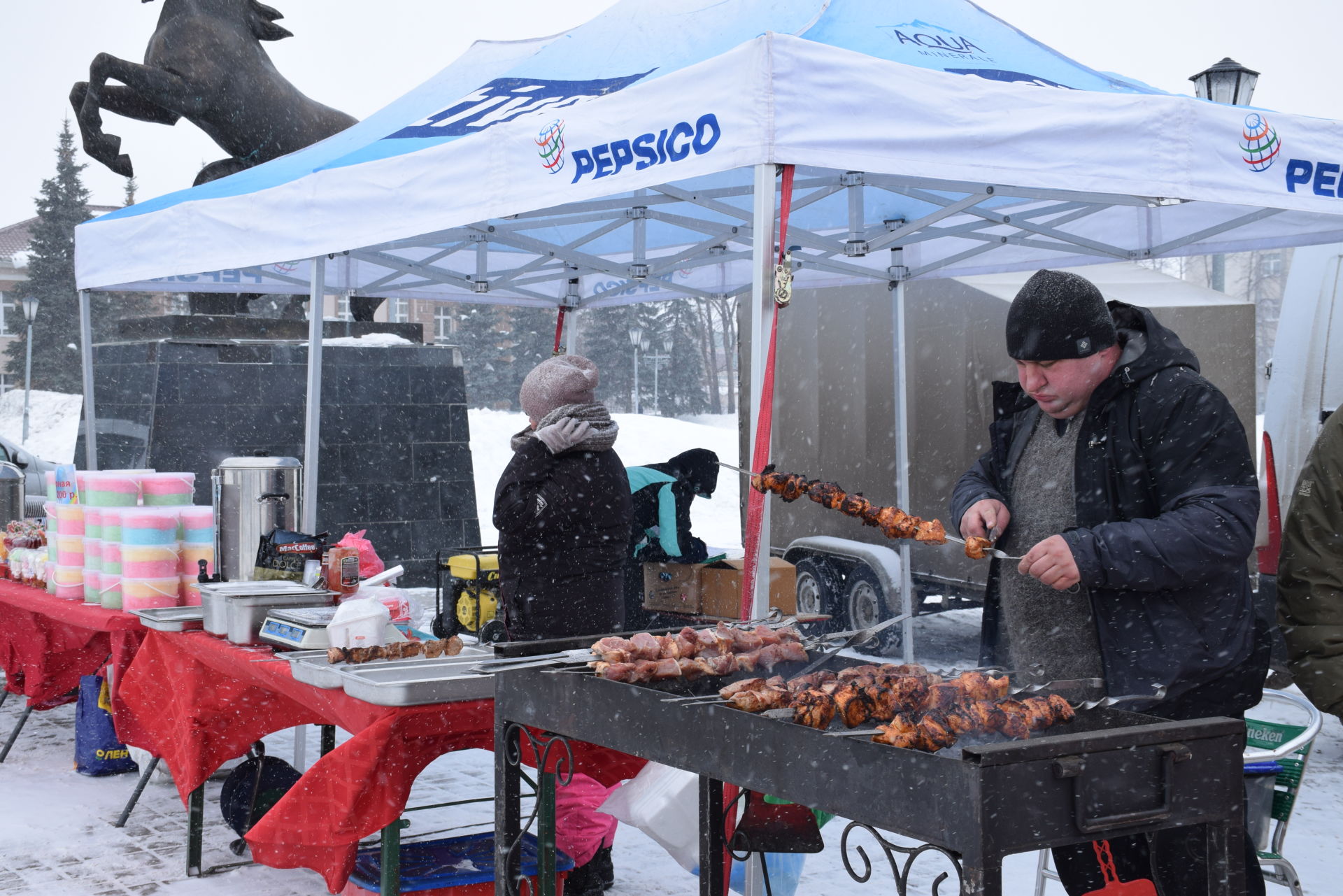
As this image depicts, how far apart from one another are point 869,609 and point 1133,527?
681 centimetres

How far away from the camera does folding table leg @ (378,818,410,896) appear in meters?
3.38

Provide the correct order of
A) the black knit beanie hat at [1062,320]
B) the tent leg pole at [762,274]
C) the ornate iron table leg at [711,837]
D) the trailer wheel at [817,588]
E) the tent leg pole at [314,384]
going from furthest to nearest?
the trailer wheel at [817,588] → the tent leg pole at [314,384] → the tent leg pole at [762,274] → the ornate iron table leg at [711,837] → the black knit beanie hat at [1062,320]

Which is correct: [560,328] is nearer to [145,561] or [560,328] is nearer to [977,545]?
[145,561]

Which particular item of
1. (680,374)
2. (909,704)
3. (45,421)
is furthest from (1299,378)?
(680,374)

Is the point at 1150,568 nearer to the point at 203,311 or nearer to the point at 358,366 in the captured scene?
the point at 358,366

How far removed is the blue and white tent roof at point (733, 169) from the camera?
3.96 metres

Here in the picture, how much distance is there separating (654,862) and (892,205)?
3988mm

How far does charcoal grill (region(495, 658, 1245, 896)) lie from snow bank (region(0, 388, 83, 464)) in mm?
34424

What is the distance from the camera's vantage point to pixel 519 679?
3.00 m

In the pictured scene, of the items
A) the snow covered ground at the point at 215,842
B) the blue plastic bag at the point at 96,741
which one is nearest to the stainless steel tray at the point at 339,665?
the snow covered ground at the point at 215,842

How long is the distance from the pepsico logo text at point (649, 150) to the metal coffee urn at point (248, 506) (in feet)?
5.67

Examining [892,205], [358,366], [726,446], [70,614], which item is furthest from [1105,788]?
[726,446]

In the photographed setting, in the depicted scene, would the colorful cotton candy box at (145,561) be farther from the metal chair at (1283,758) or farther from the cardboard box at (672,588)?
the metal chair at (1283,758)

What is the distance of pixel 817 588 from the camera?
9695 mm
